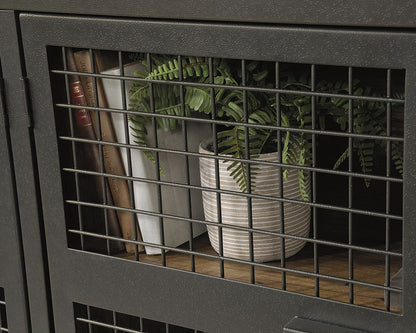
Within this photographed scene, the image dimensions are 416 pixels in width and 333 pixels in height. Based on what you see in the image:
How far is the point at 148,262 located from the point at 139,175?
126 mm

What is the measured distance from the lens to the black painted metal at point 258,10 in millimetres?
782

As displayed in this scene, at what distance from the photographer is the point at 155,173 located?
3.69ft

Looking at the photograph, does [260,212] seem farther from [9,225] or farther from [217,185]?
[9,225]

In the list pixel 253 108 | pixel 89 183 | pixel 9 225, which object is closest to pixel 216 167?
pixel 253 108

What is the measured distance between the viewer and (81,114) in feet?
3.59

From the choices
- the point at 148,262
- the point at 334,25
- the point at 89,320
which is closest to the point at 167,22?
the point at 334,25

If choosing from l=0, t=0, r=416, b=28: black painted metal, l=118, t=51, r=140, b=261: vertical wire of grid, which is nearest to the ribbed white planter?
l=118, t=51, r=140, b=261: vertical wire of grid

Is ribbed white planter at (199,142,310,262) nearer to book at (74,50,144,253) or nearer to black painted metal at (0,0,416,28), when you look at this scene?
book at (74,50,144,253)

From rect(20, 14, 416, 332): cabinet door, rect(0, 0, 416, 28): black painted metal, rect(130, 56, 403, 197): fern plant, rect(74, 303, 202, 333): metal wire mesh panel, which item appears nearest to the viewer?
rect(0, 0, 416, 28): black painted metal

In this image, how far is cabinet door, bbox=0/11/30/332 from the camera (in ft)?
3.44

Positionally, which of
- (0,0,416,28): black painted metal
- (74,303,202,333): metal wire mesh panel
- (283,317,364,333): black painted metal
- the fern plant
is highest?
(0,0,416,28): black painted metal

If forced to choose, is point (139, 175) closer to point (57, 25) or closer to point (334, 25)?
point (57, 25)

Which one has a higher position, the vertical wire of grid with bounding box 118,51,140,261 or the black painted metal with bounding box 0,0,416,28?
the black painted metal with bounding box 0,0,416,28

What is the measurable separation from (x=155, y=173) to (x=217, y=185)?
0.19 m
